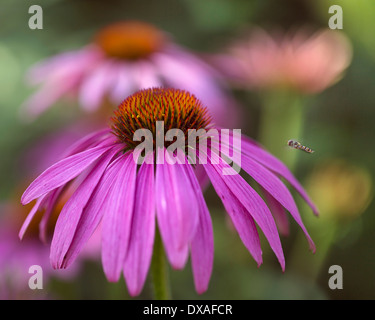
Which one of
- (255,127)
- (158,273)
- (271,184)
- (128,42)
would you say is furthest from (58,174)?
(255,127)

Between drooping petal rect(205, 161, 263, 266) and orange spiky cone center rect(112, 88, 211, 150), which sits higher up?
orange spiky cone center rect(112, 88, 211, 150)

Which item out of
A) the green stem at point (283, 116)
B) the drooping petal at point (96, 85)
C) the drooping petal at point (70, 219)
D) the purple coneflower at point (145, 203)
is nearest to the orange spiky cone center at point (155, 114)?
the purple coneflower at point (145, 203)

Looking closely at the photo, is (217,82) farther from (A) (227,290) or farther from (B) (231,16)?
(A) (227,290)

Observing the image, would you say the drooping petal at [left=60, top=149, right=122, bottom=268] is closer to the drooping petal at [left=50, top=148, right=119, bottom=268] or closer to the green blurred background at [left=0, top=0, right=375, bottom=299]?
the drooping petal at [left=50, top=148, right=119, bottom=268]

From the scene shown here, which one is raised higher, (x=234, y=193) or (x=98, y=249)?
(x=234, y=193)

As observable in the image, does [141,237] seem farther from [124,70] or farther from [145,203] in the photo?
[124,70]

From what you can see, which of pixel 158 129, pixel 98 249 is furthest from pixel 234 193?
pixel 98 249

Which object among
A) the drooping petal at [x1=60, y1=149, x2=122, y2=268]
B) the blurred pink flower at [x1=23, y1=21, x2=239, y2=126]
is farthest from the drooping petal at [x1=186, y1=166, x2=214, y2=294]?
the blurred pink flower at [x1=23, y1=21, x2=239, y2=126]

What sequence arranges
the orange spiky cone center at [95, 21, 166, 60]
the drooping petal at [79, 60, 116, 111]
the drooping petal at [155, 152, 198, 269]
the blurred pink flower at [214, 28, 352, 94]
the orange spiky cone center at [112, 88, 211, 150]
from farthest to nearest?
the orange spiky cone center at [95, 21, 166, 60] → the blurred pink flower at [214, 28, 352, 94] → the drooping petal at [79, 60, 116, 111] → the orange spiky cone center at [112, 88, 211, 150] → the drooping petal at [155, 152, 198, 269]
